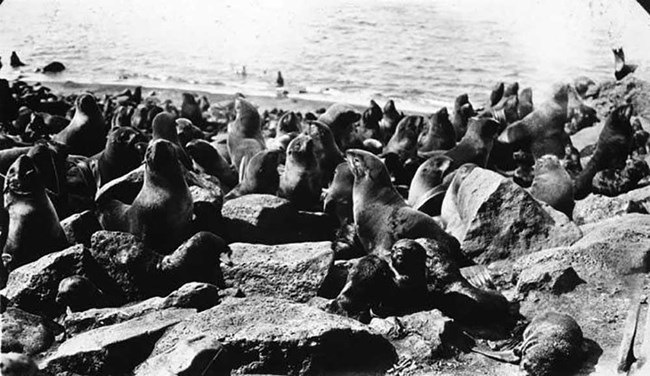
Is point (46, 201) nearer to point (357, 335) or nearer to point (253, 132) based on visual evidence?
point (357, 335)

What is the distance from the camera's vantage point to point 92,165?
9273 millimetres

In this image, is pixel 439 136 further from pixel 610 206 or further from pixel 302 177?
pixel 610 206

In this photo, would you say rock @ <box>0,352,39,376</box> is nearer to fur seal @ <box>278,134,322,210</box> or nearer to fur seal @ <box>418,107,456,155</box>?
fur seal @ <box>278,134,322,210</box>

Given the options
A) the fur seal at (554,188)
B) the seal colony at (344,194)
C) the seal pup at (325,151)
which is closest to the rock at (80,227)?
the seal colony at (344,194)

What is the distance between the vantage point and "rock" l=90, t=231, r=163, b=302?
20.3ft

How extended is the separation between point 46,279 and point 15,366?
1.95 meters

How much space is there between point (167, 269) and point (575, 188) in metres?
5.26

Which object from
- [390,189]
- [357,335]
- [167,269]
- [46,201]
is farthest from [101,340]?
[390,189]

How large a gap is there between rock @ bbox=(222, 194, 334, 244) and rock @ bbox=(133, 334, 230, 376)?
2328mm

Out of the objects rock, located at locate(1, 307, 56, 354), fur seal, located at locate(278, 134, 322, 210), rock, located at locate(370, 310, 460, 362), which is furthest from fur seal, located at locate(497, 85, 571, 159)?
rock, located at locate(1, 307, 56, 354)

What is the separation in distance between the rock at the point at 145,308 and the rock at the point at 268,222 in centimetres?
147

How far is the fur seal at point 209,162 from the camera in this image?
9.73 m

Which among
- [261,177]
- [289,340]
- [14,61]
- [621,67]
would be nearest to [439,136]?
[261,177]

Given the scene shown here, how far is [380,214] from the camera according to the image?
7.34 meters
